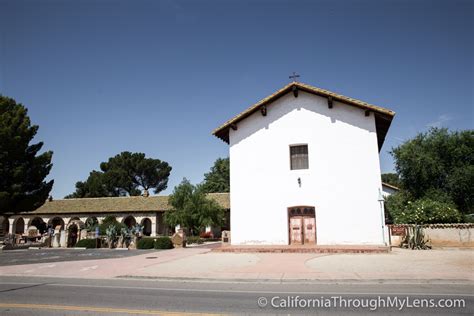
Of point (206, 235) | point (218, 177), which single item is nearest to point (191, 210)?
point (206, 235)

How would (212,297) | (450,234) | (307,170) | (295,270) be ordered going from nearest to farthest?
(212,297) < (295,270) < (450,234) < (307,170)

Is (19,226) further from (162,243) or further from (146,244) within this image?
(162,243)

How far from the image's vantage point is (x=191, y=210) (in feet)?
115

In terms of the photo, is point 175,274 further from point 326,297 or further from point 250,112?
point 250,112

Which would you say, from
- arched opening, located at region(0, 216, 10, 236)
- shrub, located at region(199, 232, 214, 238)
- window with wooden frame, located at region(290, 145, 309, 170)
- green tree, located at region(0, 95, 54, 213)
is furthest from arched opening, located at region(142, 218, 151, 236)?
window with wooden frame, located at region(290, 145, 309, 170)

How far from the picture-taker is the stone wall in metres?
19.9

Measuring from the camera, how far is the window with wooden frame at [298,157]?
21641 millimetres

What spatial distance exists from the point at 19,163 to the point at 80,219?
1244 centimetres

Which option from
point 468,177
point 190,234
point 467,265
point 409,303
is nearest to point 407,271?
point 467,265

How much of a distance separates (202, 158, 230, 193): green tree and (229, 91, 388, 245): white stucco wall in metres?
45.8

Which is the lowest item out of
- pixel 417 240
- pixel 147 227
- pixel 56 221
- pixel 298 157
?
pixel 147 227

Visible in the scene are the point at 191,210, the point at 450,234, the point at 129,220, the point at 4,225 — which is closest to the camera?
the point at 450,234

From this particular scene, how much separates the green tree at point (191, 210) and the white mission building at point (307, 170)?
Answer: 1335 cm

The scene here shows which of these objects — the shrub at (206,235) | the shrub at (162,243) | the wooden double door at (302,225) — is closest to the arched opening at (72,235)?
the shrub at (162,243)
